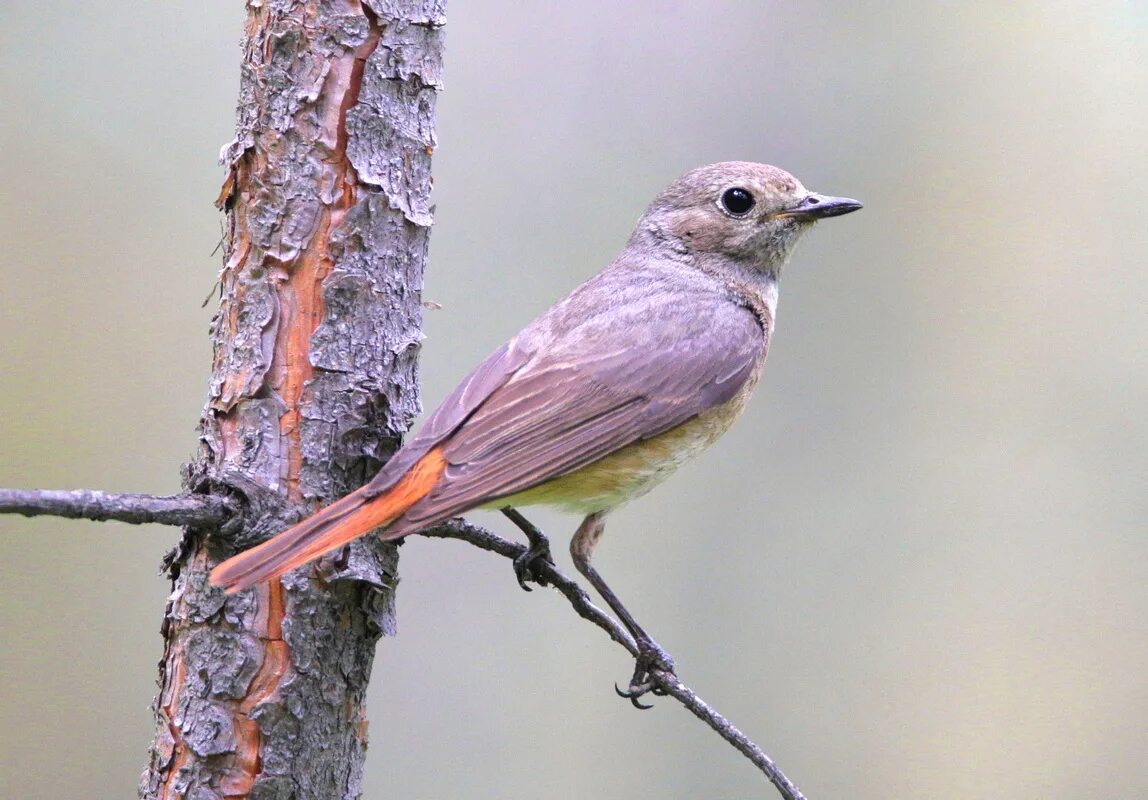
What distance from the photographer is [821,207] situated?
126 inches

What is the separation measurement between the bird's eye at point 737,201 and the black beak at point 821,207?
104mm

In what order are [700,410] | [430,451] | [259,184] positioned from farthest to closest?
[700,410]
[430,451]
[259,184]

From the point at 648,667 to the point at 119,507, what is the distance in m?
1.47

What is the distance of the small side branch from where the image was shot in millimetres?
1644

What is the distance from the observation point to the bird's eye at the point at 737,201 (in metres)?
3.29

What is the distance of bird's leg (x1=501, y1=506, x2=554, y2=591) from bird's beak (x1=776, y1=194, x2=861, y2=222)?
4.09ft

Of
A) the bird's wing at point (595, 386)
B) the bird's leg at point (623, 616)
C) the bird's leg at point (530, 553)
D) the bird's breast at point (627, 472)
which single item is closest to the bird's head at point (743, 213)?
the bird's wing at point (595, 386)

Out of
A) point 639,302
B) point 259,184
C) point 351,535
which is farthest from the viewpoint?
point 639,302

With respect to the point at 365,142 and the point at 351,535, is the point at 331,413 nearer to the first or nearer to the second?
the point at 351,535

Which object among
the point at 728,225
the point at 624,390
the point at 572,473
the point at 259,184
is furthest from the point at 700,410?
the point at 259,184

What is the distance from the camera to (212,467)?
7.14 feet

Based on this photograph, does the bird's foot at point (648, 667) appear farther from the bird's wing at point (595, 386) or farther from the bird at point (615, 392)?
the bird's wing at point (595, 386)

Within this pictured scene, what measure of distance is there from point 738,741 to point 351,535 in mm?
882

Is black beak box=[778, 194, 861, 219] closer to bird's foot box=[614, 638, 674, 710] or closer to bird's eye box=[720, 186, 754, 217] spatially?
bird's eye box=[720, 186, 754, 217]
